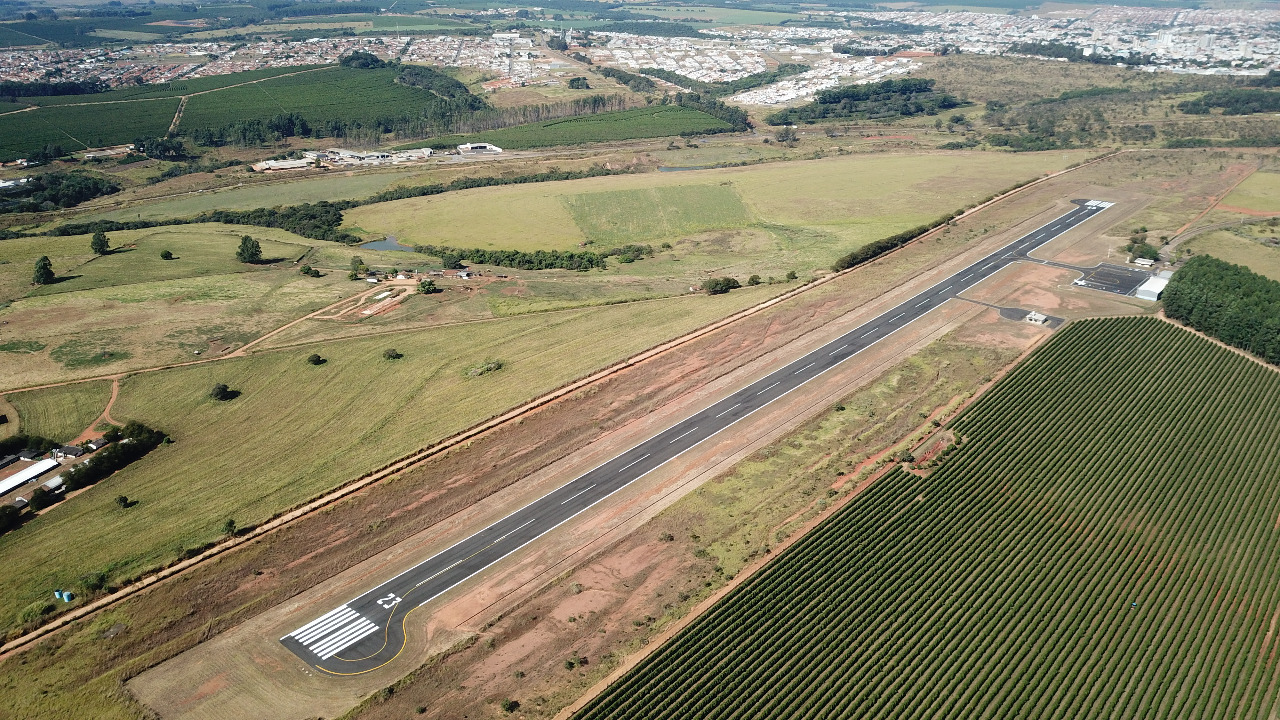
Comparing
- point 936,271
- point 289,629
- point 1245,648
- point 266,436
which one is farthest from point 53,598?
point 936,271

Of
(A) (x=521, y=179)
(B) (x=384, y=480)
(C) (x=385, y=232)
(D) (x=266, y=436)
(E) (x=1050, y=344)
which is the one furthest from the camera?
(A) (x=521, y=179)

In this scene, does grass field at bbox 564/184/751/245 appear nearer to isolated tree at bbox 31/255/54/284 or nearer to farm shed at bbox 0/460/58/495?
isolated tree at bbox 31/255/54/284

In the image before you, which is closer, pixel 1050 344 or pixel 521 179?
pixel 1050 344

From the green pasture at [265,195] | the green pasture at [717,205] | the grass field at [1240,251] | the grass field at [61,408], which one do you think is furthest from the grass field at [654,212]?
the grass field at [61,408]

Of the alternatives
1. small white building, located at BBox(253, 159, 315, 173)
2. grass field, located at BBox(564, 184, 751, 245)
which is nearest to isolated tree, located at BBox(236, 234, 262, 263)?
grass field, located at BBox(564, 184, 751, 245)

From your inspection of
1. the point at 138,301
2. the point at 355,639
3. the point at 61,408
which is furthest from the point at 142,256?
the point at 355,639

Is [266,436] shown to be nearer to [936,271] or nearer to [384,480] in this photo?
[384,480]

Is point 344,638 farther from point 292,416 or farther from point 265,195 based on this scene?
point 265,195
